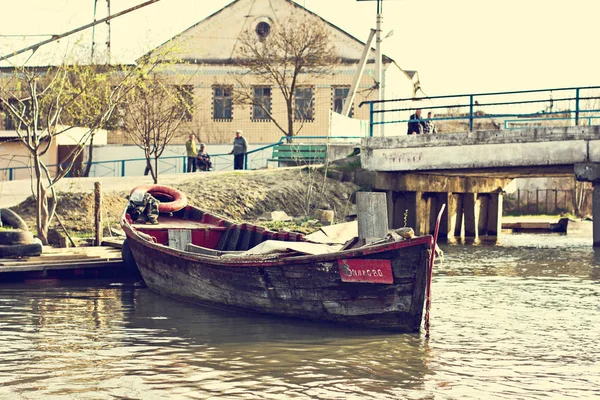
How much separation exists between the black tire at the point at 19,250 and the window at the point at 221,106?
2892 cm

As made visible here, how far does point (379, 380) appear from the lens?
1020cm

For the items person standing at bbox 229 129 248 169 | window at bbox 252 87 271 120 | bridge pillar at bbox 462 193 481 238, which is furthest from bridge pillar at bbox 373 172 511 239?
window at bbox 252 87 271 120

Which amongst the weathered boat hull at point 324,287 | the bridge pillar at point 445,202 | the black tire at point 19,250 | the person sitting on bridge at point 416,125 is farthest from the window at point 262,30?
the weathered boat hull at point 324,287

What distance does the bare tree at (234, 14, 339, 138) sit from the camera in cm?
4244

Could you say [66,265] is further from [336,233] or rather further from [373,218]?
[373,218]

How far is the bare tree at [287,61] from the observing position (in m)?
42.4

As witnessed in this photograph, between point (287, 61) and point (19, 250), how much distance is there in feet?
85.7

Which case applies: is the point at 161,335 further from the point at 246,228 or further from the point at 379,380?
the point at 246,228

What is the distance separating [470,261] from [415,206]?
25.1 feet

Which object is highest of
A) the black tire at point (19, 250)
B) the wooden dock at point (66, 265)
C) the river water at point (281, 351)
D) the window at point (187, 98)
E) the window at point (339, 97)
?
the window at point (339, 97)

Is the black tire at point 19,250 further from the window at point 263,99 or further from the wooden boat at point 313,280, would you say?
the window at point 263,99

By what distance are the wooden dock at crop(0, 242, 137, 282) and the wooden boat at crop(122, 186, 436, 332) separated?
8.77 ft

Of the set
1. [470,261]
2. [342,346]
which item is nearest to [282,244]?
[342,346]

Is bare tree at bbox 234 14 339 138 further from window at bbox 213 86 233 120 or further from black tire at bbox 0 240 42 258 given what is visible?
black tire at bbox 0 240 42 258
